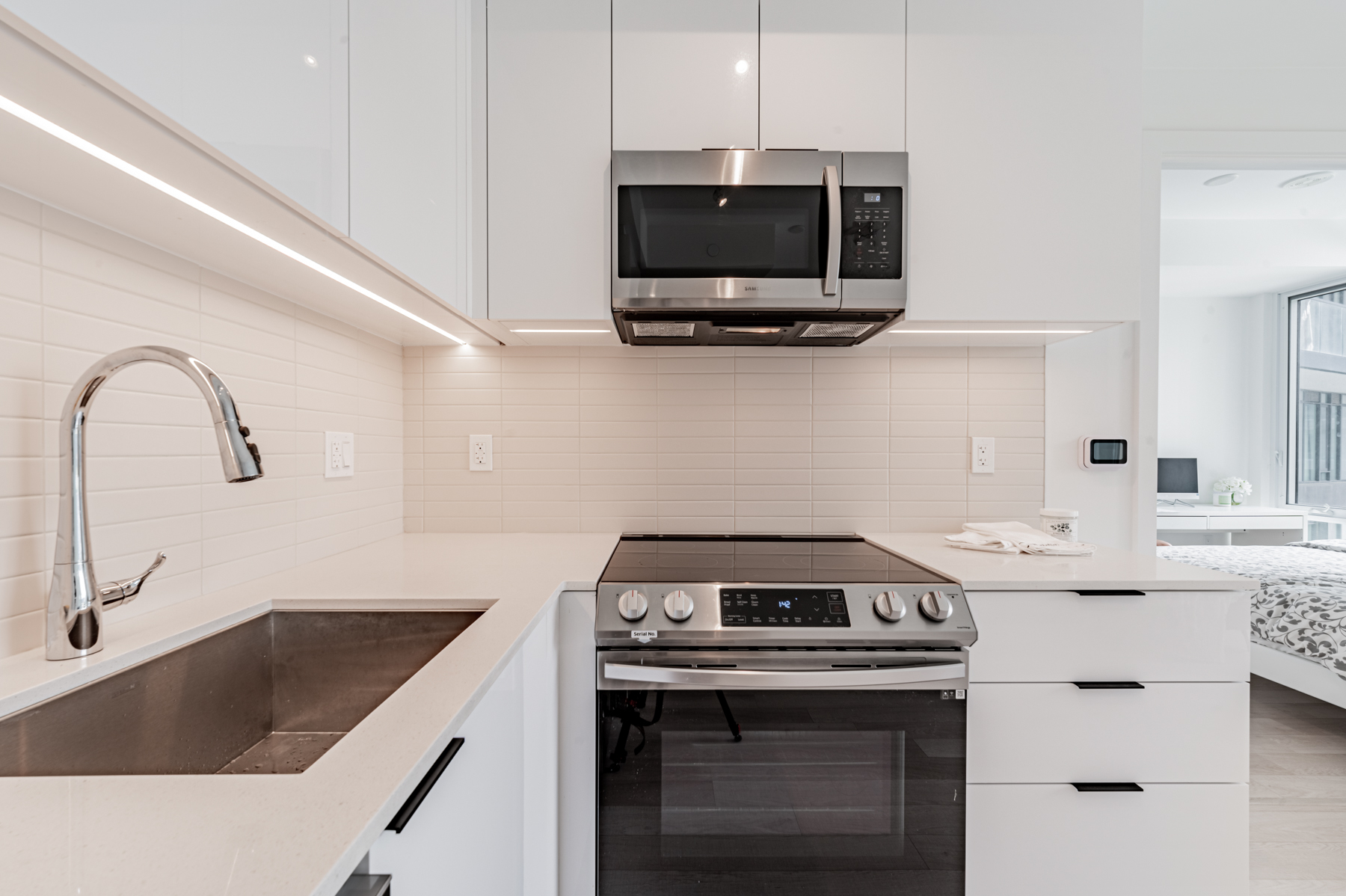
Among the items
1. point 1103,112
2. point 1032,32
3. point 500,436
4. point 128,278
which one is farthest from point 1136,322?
point 128,278

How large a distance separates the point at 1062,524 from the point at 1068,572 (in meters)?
0.41

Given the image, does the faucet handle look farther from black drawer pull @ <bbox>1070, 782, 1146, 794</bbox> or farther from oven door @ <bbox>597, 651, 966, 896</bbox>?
black drawer pull @ <bbox>1070, 782, 1146, 794</bbox>

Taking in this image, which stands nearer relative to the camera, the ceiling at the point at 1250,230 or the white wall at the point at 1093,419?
the white wall at the point at 1093,419

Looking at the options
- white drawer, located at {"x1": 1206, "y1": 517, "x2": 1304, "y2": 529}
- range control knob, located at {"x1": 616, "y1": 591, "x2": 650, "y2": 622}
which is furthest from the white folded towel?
white drawer, located at {"x1": 1206, "y1": 517, "x2": 1304, "y2": 529}

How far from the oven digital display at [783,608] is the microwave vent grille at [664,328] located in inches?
29.1

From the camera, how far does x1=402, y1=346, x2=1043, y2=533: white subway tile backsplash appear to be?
1.96 meters

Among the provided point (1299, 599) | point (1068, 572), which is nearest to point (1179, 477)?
point (1299, 599)

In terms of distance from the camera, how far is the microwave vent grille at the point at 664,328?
1662 millimetres

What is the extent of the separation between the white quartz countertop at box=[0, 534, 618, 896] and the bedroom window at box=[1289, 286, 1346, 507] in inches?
255

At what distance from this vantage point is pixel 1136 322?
6.47 feet

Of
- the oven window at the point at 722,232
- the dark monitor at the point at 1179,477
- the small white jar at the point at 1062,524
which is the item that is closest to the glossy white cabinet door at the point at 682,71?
the oven window at the point at 722,232

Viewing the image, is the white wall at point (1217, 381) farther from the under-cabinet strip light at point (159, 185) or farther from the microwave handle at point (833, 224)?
the under-cabinet strip light at point (159, 185)

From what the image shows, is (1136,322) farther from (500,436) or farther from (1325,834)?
(500,436)

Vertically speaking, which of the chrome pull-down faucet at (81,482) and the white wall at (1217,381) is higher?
the white wall at (1217,381)
